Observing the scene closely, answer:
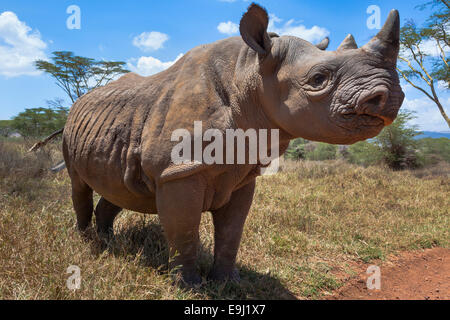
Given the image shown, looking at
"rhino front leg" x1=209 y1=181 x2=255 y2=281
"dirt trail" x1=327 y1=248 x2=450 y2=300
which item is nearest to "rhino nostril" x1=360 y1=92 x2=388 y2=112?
"rhino front leg" x1=209 y1=181 x2=255 y2=281

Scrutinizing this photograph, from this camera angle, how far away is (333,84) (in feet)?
6.33

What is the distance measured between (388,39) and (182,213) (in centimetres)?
173

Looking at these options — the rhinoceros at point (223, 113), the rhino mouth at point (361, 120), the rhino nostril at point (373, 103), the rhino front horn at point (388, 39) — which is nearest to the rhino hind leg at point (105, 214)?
the rhinoceros at point (223, 113)

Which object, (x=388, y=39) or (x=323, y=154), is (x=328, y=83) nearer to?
(x=388, y=39)

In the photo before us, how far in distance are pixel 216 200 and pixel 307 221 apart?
283 cm

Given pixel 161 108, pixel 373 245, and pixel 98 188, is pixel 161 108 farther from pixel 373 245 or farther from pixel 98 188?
pixel 373 245

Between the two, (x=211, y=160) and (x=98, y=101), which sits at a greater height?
(x=98, y=101)

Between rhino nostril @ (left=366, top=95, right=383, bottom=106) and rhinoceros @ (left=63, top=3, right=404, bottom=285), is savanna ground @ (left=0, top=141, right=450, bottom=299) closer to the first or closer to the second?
rhinoceros @ (left=63, top=3, right=404, bottom=285)

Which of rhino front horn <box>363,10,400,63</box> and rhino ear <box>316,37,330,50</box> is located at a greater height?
rhino ear <box>316,37,330,50</box>

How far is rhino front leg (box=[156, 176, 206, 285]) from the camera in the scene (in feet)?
7.88

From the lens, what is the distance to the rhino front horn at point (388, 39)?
73.3 inches

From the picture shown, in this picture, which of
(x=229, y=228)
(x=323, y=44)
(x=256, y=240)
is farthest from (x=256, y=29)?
(x=256, y=240)

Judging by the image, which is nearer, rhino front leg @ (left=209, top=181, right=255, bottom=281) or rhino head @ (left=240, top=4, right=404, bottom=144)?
rhino head @ (left=240, top=4, right=404, bottom=144)
